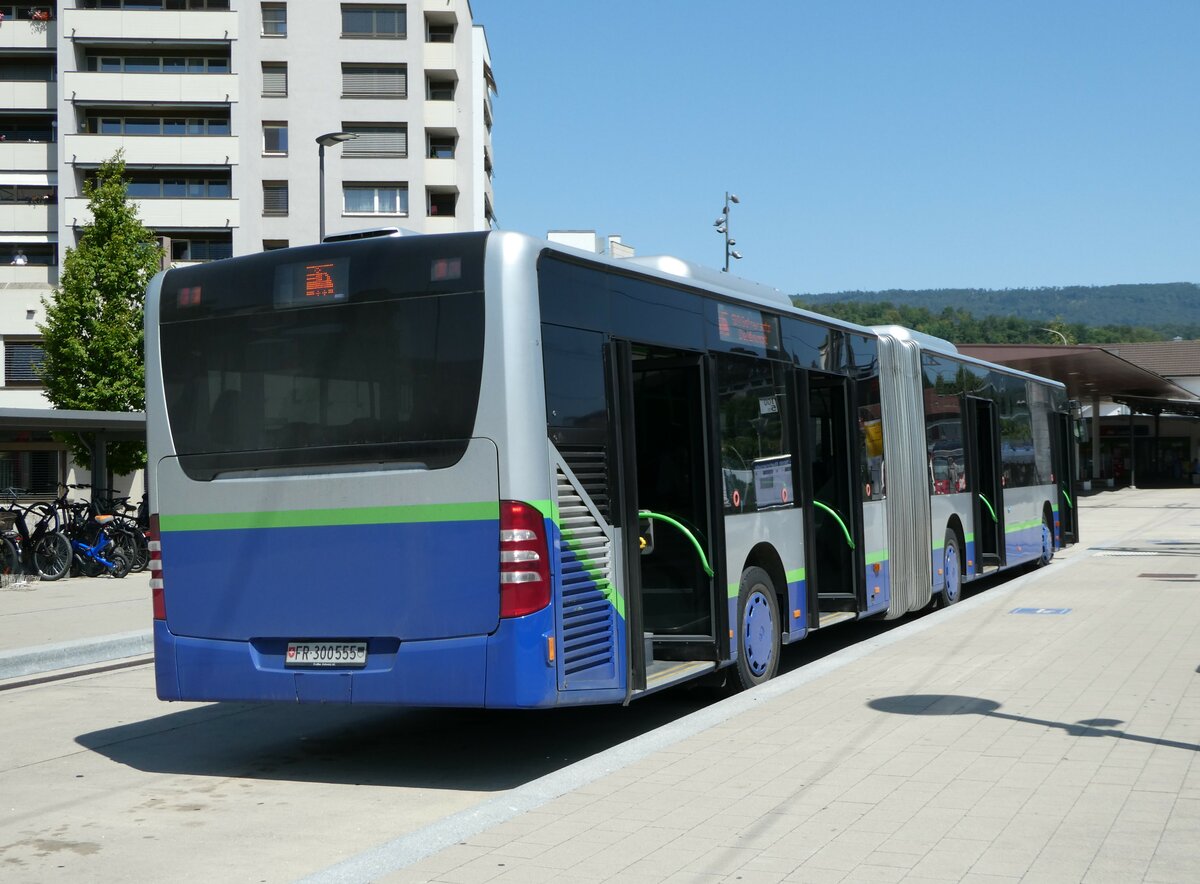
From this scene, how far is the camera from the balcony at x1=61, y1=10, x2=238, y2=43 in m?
56.1

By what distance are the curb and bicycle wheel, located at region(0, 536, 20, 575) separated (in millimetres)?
8296

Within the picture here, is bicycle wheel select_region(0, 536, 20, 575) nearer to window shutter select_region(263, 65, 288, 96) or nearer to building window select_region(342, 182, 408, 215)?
building window select_region(342, 182, 408, 215)

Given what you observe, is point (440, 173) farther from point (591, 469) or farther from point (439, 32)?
point (591, 469)

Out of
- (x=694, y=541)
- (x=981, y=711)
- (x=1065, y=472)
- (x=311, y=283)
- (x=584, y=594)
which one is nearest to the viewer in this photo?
(x=584, y=594)

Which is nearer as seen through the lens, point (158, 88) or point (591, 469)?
point (591, 469)

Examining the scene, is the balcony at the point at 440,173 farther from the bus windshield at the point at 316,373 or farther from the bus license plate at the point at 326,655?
the bus license plate at the point at 326,655

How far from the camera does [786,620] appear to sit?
1083cm

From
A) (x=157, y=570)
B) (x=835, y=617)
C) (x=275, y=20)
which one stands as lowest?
(x=835, y=617)

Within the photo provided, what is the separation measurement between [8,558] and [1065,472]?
1725 centimetres

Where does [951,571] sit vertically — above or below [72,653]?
above

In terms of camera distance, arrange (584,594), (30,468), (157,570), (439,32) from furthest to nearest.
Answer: (439,32), (30,468), (157,570), (584,594)

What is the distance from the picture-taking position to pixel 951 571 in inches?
634

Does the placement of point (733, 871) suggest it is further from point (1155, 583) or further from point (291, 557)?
point (1155, 583)

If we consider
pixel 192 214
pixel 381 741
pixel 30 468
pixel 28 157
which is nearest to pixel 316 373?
pixel 381 741
